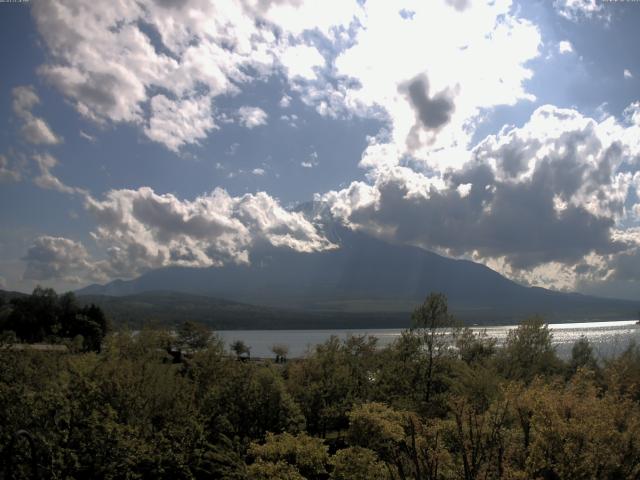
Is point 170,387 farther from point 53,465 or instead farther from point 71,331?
point 71,331

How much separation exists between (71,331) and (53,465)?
101 meters

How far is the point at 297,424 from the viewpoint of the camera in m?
30.1

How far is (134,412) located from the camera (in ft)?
77.8

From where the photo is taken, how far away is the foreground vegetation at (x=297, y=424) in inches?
627

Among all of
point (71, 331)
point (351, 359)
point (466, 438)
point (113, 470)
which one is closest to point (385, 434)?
point (466, 438)

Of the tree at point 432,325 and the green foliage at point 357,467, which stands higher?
the tree at point 432,325

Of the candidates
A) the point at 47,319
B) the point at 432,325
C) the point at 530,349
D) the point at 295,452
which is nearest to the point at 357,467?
the point at 295,452

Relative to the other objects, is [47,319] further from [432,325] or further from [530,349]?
[530,349]

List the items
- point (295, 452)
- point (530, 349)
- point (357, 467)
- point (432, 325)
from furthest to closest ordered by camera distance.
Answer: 1. point (530, 349)
2. point (432, 325)
3. point (295, 452)
4. point (357, 467)

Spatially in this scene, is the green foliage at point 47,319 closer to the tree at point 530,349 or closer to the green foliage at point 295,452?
the tree at point 530,349

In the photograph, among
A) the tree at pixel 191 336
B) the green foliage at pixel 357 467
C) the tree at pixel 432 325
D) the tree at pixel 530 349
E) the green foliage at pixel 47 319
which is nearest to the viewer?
the green foliage at pixel 357 467

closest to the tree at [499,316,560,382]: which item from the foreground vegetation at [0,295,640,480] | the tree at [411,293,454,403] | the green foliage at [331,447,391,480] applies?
the foreground vegetation at [0,295,640,480]

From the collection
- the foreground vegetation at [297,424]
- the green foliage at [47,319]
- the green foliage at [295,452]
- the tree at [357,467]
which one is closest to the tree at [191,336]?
the green foliage at [47,319]

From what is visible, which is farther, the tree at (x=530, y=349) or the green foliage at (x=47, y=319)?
the green foliage at (x=47, y=319)
